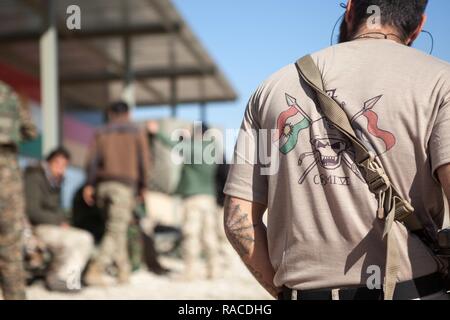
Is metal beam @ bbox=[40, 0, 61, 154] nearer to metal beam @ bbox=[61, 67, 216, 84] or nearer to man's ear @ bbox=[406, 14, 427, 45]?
metal beam @ bbox=[61, 67, 216, 84]

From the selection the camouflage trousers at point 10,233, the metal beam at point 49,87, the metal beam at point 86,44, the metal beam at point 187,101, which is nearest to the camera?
the camouflage trousers at point 10,233

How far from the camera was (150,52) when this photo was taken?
35.3ft

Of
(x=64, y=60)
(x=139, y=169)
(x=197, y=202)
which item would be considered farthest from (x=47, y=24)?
(x=64, y=60)

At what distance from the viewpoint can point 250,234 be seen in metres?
1.50

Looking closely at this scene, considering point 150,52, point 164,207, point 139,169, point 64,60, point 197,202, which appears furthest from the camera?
point 64,60

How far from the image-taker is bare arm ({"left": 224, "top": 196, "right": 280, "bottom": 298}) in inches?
58.6

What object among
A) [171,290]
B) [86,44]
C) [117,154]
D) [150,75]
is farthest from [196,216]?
[150,75]

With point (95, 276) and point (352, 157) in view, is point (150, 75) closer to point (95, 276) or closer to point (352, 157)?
point (95, 276)

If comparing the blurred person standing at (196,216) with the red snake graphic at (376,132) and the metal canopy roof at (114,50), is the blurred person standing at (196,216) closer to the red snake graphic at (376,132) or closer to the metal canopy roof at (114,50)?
the metal canopy roof at (114,50)

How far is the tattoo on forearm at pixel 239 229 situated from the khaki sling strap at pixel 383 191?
1.18 ft

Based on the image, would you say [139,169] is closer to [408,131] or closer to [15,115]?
[15,115]

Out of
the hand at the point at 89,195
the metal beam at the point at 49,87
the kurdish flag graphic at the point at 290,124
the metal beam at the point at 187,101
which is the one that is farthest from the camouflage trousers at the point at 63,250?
the metal beam at the point at 187,101

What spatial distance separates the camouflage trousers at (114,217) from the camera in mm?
5188

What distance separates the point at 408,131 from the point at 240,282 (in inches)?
185
